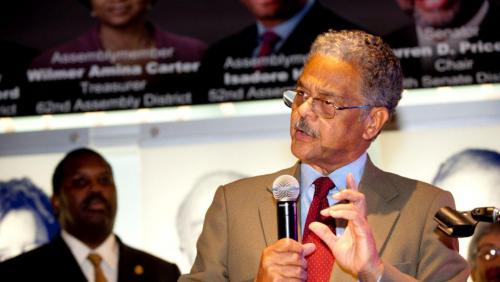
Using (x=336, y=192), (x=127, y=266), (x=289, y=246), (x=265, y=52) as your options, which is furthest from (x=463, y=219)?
(x=127, y=266)

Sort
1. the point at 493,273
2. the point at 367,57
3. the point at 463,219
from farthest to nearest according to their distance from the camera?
1. the point at 493,273
2. the point at 367,57
3. the point at 463,219

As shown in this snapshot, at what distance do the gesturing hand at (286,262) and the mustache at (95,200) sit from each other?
8.20ft

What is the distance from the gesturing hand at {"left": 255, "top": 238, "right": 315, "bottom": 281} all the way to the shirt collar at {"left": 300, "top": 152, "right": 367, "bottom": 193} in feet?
1.47

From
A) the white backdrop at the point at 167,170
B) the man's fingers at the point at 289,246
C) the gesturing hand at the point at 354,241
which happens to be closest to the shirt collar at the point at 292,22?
the white backdrop at the point at 167,170

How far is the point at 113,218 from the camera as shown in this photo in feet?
15.6

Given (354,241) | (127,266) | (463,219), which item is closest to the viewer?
(463,219)

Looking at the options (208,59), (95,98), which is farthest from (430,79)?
(95,98)

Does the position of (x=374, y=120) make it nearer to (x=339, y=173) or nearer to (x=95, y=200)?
(x=339, y=173)

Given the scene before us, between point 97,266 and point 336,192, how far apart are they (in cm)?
229

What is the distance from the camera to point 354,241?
7.89 ft

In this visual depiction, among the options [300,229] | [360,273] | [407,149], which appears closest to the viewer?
[360,273]

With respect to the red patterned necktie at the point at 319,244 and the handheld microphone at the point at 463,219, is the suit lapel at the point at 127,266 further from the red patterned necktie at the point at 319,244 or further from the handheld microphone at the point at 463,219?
the handheld microphone at the point at 463,219

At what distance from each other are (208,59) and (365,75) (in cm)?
210

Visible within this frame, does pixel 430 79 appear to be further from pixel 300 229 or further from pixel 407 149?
pixel 300 229
